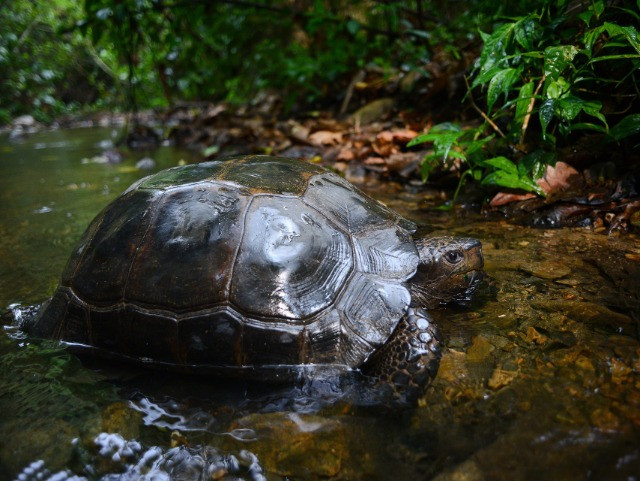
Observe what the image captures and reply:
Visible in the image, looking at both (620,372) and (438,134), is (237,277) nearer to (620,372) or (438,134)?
(620,372)

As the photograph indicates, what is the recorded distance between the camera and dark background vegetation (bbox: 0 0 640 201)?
8.55ft

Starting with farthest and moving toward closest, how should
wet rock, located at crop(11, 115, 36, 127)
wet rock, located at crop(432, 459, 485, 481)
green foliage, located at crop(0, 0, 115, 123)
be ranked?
1. green foliage, located at crop(0, 0, 115, 123)
2. wet rock, located at crop(11, 115, 36, 127)
3. wet rock, located at crop(432, 459, 485, 481)

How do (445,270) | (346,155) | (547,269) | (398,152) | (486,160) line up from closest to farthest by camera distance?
1. (445,270)
2. (547,269)
3. (486,160)
4. (398,152)
5. (346,155)

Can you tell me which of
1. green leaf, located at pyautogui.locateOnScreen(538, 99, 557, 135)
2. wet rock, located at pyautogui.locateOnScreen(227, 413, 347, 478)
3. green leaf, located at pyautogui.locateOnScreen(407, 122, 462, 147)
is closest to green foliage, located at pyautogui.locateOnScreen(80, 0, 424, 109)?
green leaf, located at pyautogui.locateOnScreen(407, 122, 462, 147)

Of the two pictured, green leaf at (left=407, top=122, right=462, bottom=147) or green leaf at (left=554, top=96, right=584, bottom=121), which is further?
green leaf at (left=407, top=122, right=462, bottom=147)

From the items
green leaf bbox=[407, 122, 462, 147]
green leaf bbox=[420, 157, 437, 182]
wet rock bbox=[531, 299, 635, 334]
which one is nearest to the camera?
wet rock bbox=[531, 299, 635, 334]

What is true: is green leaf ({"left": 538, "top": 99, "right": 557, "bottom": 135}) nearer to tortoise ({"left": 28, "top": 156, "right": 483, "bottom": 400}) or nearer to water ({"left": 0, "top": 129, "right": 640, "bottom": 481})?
water ({"left": 0, "top": 129, "right": 640, "bottom": 481})

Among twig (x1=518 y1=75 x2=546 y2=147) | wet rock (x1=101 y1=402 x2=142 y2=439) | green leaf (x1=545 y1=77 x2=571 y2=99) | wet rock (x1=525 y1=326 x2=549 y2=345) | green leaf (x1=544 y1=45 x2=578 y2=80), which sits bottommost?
wet rock (x1=101 y1=402 x2=142 y2=439)

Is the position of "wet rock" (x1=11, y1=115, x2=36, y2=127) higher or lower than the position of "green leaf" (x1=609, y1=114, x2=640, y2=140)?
lower

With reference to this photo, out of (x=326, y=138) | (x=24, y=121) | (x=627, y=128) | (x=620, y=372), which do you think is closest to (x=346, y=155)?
(x=326, y=138)

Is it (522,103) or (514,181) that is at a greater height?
(522,103)

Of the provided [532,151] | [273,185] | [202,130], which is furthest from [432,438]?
[202,130]

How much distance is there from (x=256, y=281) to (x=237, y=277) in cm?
9

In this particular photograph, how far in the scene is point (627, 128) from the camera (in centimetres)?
246
